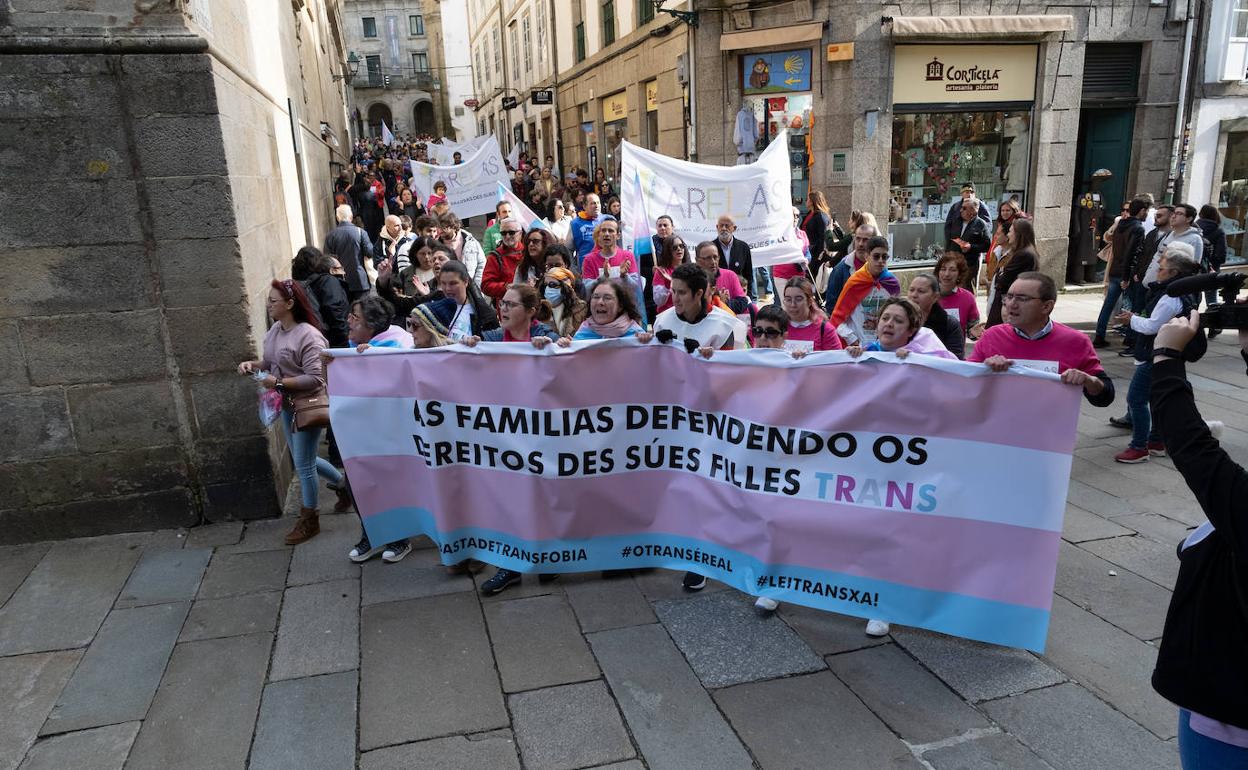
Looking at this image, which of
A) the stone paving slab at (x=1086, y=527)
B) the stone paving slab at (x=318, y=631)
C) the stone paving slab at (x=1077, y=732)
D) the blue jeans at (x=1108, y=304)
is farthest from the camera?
the blue jeans at (x=1108, y=304)

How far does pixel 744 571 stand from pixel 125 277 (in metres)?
4.17

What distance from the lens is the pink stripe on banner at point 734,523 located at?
3.72m

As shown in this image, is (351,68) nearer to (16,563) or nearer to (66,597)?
(16,563)

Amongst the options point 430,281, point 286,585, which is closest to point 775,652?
point 286,585

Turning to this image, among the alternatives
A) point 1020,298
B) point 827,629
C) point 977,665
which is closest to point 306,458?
point 827,629

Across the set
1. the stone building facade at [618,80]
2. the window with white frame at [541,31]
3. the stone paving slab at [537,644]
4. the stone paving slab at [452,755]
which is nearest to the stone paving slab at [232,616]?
the stone paving slab at [537,644]

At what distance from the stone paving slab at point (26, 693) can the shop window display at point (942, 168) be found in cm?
1266

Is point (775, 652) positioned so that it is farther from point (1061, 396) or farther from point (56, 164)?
point (56, 164)

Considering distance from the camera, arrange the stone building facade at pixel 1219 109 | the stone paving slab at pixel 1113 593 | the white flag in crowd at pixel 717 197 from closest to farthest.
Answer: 1. the stone paving slab at pixel 1113 593
2. the white flag in crowd at pixel 717 197
3. the stone building facade at pixel 1219 109

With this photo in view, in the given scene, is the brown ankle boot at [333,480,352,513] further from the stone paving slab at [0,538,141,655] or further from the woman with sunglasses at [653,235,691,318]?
the woman with sunglasses at [653,235,691,318]

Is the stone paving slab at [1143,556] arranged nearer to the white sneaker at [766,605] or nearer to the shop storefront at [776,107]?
the white sneaker at [766,605]

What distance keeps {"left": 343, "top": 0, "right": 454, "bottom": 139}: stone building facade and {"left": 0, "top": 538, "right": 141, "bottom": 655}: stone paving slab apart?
6740cm

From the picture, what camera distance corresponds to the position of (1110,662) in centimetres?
371

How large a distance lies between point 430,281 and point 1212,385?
7.88 m
